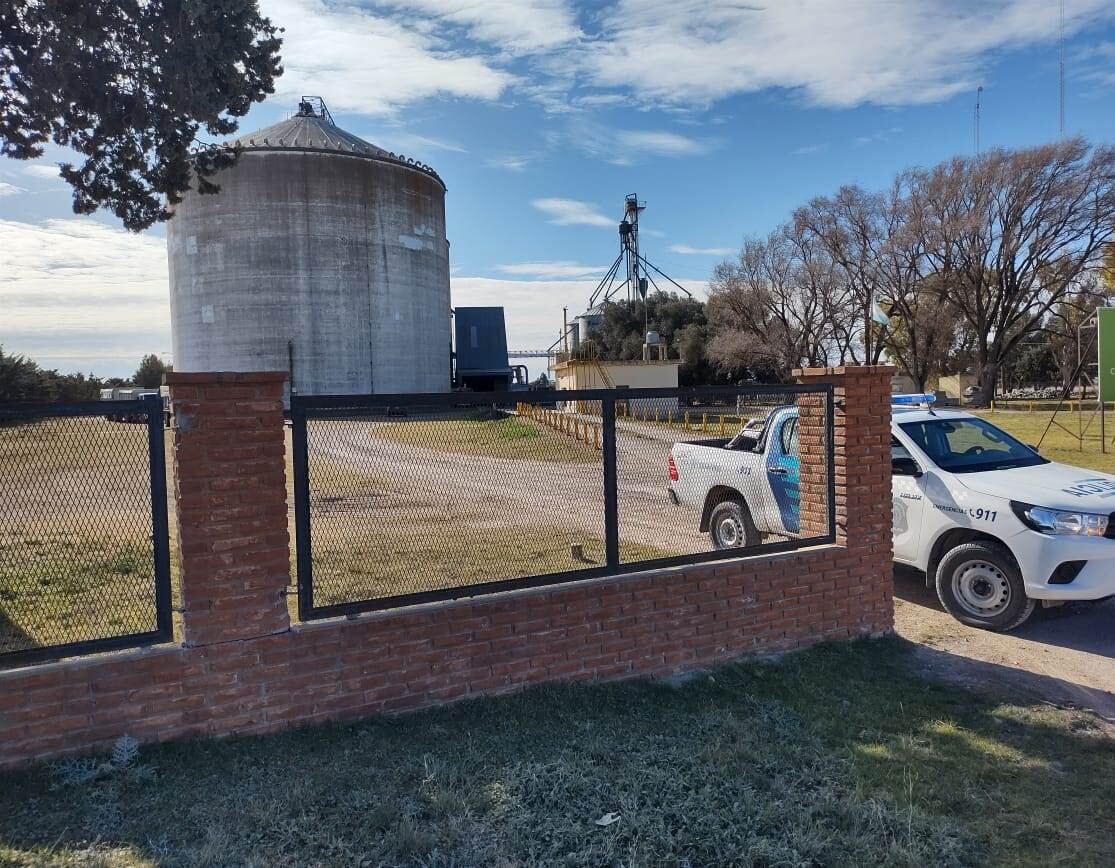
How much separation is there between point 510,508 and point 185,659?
200 centimetres

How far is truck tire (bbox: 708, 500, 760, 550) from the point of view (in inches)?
284

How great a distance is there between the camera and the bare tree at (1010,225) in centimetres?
3816

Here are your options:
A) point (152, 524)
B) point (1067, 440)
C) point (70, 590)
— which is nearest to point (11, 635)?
point (70, 590)

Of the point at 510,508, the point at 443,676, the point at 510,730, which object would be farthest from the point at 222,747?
the point at 510,508

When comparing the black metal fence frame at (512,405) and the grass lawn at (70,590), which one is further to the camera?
the grass lawn at (70,590)

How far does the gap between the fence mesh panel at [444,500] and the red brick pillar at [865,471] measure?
6.30 ft

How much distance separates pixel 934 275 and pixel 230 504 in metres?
46.6

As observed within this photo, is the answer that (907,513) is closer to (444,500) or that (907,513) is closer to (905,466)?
(905,466)

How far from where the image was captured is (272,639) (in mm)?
3990

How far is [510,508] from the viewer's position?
4957 millimetres

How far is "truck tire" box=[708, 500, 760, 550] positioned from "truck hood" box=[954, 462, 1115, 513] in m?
1.78

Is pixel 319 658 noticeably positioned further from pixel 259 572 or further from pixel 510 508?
pixel 510 508

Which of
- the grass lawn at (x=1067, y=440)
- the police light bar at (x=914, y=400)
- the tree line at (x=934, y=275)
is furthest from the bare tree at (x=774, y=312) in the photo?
the police light bar at (x=914, y=400)

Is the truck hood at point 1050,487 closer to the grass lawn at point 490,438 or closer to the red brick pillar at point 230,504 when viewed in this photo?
the grass lawn at point 490,438
